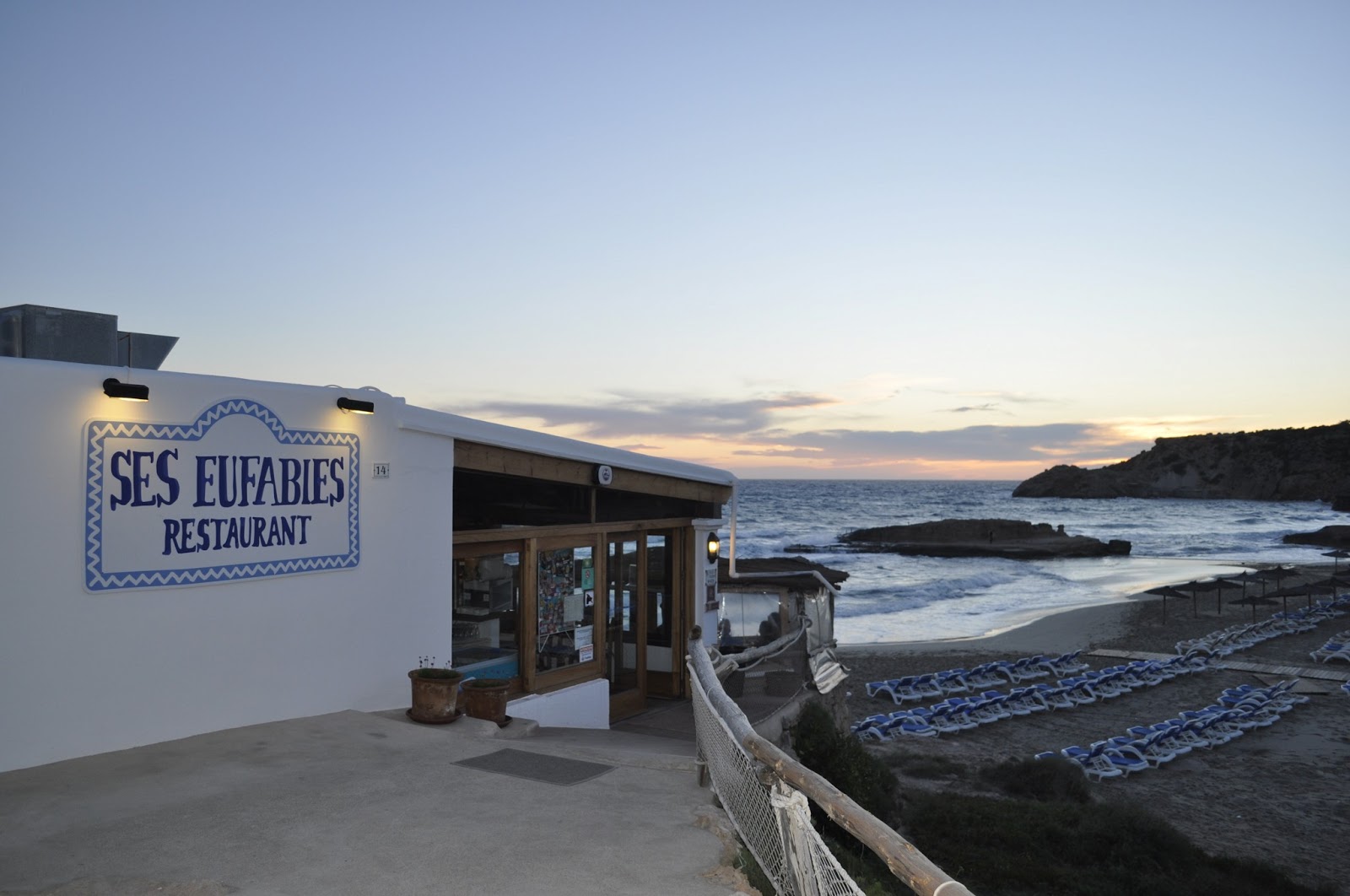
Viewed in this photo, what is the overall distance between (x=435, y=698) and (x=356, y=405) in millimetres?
2395

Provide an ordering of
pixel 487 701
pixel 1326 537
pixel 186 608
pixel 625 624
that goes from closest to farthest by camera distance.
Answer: pixel 186 608
pixel 487 701
pixel 625 624
pixel 1326 537

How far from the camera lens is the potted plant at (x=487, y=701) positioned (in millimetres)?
7238

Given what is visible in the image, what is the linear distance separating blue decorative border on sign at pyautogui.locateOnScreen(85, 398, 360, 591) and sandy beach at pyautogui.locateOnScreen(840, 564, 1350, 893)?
8729mm

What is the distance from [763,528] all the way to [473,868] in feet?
255

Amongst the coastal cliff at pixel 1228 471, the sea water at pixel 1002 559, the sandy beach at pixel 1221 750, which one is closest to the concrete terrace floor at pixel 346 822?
the sandy beach at pixel 1221 750

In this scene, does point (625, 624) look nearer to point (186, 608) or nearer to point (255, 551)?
point (255, 551)

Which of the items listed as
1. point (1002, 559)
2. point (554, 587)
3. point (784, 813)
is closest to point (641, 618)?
point (554, 587)

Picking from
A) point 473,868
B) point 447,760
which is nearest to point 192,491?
point 447,760

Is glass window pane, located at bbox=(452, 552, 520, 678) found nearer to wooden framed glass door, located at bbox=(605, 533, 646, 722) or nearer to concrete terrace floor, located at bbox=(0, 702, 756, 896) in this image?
wooden framed glass door, located at bbox=(605, 533, 646, 722)

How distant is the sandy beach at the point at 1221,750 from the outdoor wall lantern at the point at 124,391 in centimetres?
1051

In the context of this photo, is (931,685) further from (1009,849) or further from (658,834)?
(658,834)

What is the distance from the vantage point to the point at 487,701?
7.25 meters

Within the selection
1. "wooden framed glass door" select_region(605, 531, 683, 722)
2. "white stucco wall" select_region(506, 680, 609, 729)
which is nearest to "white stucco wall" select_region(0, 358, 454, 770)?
"white stucco wall" select_region(506, 680, 609, 729)

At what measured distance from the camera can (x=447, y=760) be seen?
6.11m
